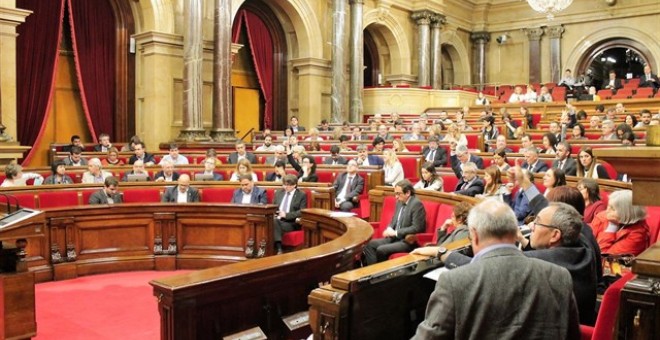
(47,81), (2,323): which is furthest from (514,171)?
(47,81)

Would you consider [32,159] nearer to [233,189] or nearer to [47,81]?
[47,81]

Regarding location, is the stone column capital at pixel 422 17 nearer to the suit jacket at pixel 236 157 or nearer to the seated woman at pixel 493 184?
the suit jacket at pixel 236 157

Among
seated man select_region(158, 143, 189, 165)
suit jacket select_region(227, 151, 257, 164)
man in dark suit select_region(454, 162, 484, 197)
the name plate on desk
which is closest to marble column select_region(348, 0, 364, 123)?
suit jacket select_region(227, 151, 257, 164)

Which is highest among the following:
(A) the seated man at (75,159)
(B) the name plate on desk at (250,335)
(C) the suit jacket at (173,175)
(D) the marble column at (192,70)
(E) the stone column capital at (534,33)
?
(E) the stone column capital at (534,33)

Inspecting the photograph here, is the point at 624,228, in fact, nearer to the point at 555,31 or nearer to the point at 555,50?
the point at 555,50

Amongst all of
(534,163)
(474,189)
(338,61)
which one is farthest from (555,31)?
(474,189)

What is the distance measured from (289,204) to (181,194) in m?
1.18

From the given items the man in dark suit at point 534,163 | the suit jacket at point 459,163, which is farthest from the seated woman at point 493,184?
the suit jacket at point 459,163

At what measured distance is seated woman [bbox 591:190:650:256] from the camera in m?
3.67

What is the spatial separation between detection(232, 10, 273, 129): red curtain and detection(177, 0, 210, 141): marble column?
2.69 m

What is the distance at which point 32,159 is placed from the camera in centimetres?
1166

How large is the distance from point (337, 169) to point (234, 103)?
7.84 meters

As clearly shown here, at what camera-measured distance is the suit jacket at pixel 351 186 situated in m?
7.45

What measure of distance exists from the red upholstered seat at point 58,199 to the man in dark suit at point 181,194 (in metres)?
0.93
